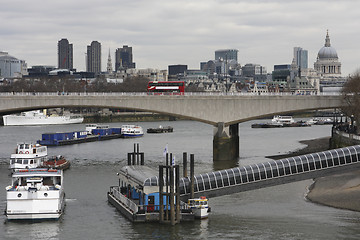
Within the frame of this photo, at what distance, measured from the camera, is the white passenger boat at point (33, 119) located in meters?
140

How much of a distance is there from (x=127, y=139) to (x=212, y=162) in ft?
125

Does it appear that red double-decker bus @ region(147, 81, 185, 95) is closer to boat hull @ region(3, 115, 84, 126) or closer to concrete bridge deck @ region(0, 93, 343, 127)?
concrete bridge deck @ region(0, 93, 343, 127)

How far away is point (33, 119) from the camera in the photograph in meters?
142

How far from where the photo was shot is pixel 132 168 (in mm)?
45219

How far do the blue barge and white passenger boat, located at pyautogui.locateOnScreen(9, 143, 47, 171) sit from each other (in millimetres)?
28216

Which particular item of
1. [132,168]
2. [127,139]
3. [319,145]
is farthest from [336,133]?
[132,168]

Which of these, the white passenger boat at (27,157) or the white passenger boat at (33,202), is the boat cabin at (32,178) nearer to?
the white passenger boat at (33,202)

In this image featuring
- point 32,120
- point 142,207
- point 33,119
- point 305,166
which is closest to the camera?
point 142,207

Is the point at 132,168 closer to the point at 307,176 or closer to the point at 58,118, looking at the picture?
the point at 307,176

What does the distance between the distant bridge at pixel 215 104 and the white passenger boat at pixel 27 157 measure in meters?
15.0

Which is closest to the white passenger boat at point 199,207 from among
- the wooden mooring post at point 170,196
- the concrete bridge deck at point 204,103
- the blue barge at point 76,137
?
the wooden mooring post at point 170,196

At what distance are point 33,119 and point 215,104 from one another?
7494 cm

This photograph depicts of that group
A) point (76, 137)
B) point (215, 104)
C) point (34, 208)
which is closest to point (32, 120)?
point (76, 137)

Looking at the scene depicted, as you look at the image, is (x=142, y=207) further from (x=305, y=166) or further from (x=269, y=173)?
(x=305, y=166)
